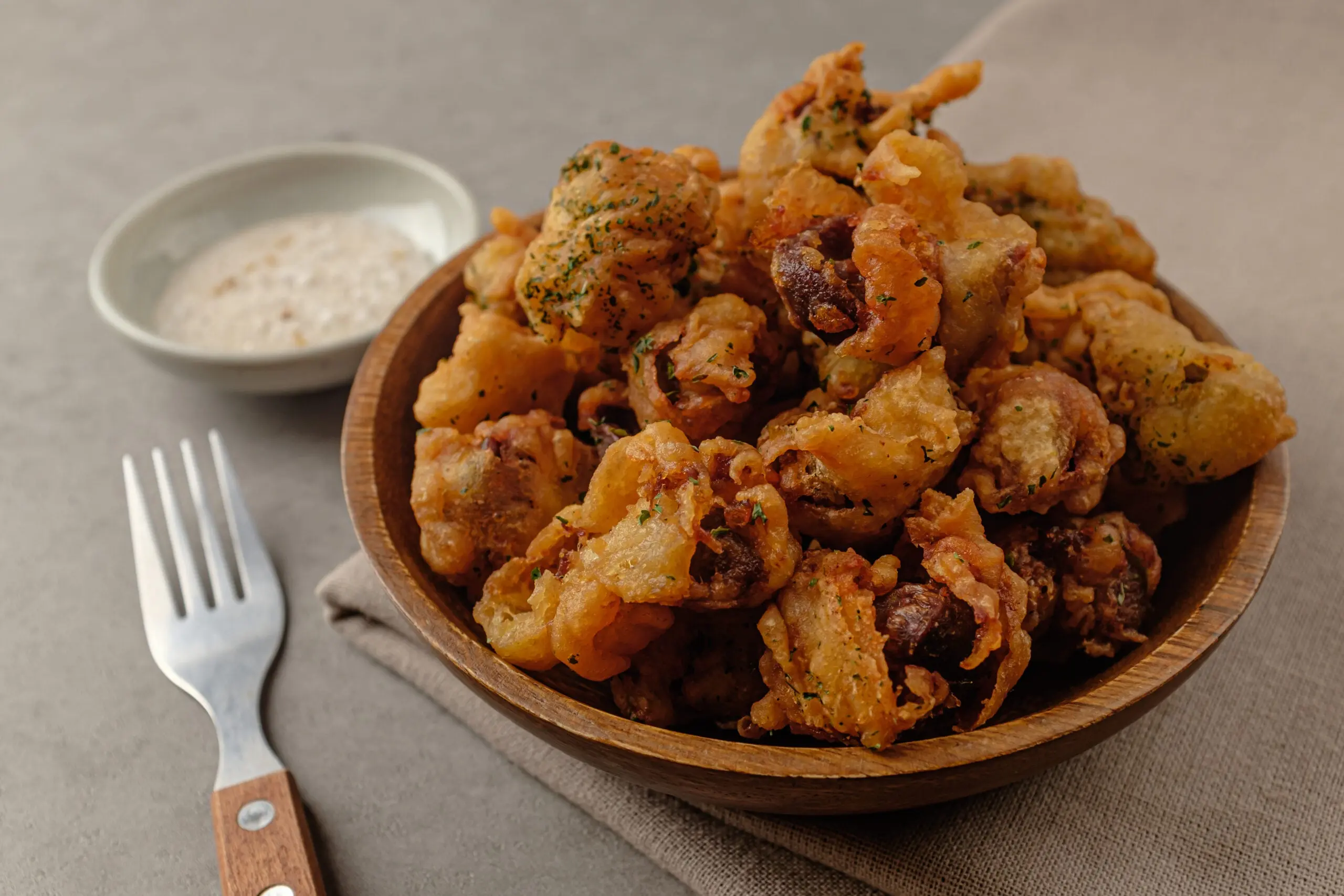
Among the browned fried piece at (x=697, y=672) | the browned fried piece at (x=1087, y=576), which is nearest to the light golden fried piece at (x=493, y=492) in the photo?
the browned fried piece at (x=697, y=672)

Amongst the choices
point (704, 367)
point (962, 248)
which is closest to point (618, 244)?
point (704, 367)

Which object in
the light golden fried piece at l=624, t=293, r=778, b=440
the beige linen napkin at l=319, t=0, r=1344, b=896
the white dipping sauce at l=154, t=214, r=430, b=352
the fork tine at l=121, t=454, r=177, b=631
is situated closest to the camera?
the light golden fried piece at l=624, t=293, r=778, b=440

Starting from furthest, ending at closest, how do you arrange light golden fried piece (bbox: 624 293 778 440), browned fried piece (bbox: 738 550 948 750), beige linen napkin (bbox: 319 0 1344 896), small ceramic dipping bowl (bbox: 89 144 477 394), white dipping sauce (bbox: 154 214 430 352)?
white dipping sauce (bbox: 154 214 430 352)
small ceramic dipping bowl (bbox: 89 144 477 394)
beige linen napkin (bbox: 319 0 1344 896)
light golden fried piece (bbox: 624 293 778 440)
browned fried piece (bbox: 738 550 948 750)

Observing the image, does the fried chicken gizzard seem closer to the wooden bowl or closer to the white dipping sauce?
the wooden bowl

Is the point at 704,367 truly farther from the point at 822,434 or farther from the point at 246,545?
the point at 246,545

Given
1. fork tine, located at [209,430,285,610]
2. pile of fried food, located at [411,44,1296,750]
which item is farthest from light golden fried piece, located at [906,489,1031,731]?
fork tine, located at [209,430,285,610]

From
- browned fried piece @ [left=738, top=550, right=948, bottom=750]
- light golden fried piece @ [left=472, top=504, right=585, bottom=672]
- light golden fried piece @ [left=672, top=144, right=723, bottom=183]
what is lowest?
light golden fried piece @ [left=472, top=504, right=585, bottom=672]
